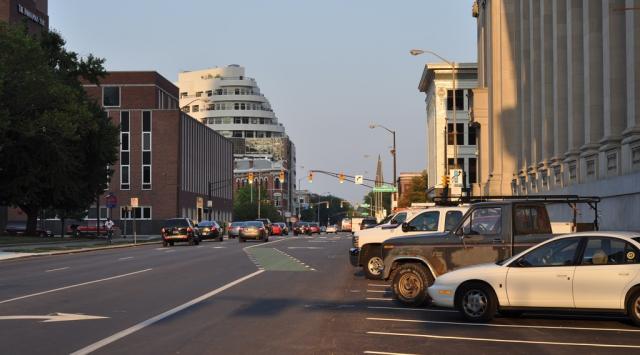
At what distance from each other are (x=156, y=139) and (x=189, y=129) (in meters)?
6.85

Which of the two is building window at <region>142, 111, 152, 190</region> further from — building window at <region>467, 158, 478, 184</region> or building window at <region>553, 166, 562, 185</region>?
building window at <region>553, 166, 562, 185</region>

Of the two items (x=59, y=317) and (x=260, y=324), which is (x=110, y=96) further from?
(x=260, y=324)

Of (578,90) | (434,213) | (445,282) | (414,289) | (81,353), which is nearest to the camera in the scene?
(81,353)

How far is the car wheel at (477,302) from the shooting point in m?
13.4

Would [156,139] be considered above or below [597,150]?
above

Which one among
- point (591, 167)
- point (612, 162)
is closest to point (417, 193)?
point (591, 167)

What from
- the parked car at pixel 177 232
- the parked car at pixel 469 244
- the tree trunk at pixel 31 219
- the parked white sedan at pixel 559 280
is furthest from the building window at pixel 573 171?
the tree trunk at pixel 31 219

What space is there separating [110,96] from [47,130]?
51112 mm

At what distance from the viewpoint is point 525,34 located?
51.4m

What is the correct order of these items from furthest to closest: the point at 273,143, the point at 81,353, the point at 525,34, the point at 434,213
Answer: the point at 273,143 < the point at 525,34 < the point at 434,213 < the point at 81,353

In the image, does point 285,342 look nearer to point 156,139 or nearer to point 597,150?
point 597,150

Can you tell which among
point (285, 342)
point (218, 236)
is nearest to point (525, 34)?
point (218, 236)

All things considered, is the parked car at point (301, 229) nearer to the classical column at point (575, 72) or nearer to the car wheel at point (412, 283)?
the classical column at point (575, 72)

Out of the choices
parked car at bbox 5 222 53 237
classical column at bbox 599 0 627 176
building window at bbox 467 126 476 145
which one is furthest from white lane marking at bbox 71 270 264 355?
building window at bbox 467 126 476 145
